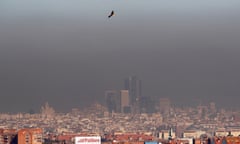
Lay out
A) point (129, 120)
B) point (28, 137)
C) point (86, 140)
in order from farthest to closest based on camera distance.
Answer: point (129, 120) → point (28, 137) → point (86, 140)

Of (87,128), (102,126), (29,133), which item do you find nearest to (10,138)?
(29,133)

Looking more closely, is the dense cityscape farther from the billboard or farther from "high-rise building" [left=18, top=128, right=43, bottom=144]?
the billboard

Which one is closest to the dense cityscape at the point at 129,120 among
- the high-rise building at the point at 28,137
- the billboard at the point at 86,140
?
the high-rise building at the point at 28,137

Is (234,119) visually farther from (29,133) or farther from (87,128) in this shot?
(29,133)

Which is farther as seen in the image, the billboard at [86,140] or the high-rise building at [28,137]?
the high-rise building at [28,137]

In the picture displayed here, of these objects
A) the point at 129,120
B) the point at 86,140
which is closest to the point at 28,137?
the point at 86,140

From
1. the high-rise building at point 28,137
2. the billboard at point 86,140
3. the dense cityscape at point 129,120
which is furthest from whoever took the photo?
the dense cityscape at point 129,120

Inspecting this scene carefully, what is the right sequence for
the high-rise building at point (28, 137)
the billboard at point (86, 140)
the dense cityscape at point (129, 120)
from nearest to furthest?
the billboard at point (86, 140) < the high-rise building at point (28, 137) < the dense cityscape at point (129, 120)

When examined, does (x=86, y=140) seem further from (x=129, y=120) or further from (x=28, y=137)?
(x=129, y=120)

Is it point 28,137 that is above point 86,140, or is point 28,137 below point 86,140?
above

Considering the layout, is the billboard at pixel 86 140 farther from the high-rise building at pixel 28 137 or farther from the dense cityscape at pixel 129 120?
the dense cityscape at pixel 129 120

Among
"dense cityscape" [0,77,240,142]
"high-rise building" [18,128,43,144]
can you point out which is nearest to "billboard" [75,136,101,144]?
"high-rise building" [18,128,43,144]

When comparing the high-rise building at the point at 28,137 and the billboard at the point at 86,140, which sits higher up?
the high-rise building at the point at 28,137
